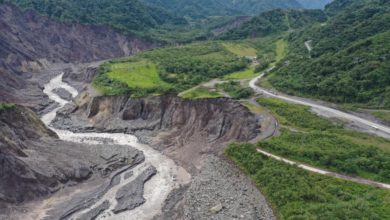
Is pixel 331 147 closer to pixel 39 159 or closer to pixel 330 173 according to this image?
pixel 330 173

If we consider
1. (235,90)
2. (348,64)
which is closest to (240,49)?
(235,90)

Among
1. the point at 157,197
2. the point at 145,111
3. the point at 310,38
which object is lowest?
the point at 157,197

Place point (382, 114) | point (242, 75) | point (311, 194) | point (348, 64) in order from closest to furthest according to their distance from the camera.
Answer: point (311, 194) < point (382, 114) < point (348, 64) < point (242, 75)

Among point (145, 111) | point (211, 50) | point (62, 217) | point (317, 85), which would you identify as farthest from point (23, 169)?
point (211, 50)

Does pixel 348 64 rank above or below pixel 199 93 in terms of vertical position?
above

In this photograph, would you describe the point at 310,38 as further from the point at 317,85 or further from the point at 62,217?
the point at 62,217

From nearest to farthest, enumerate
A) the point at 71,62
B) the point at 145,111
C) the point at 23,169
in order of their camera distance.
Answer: the point at 23,169 → the point at 145,111 → the point at 71,62

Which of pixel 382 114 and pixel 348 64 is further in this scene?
pixel 348 64
